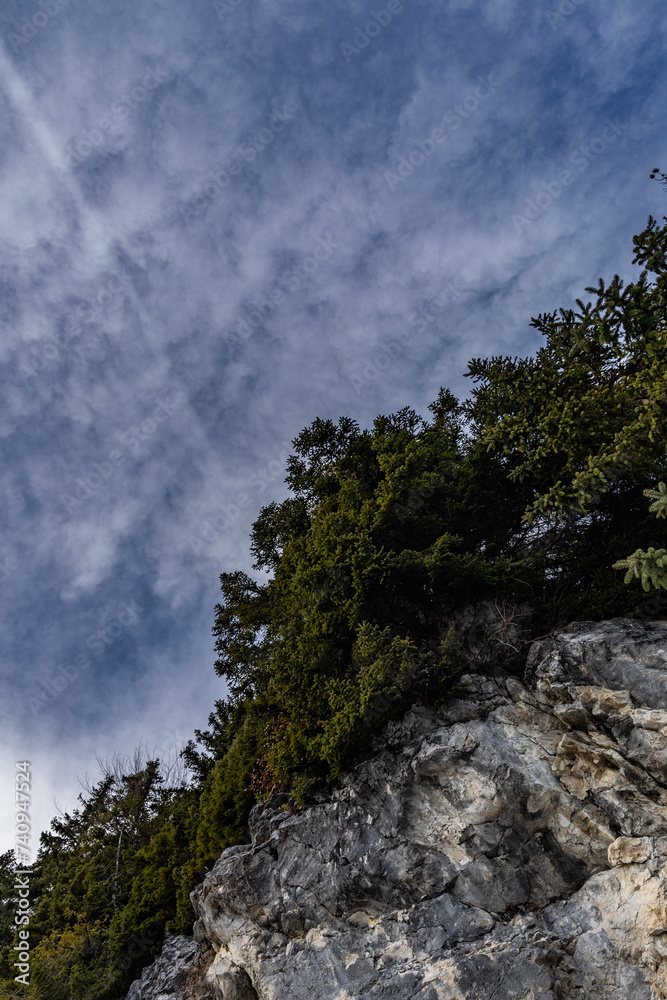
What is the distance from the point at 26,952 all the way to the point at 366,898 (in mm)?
14965

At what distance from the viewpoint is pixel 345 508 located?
1436 centimetres

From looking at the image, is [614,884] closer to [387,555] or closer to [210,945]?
[387,555]

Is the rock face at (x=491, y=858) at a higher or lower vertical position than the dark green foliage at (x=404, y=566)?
lower

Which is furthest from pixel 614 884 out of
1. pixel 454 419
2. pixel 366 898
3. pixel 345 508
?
pixel 454 419

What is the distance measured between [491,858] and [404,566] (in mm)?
6048

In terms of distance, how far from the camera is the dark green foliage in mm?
10672

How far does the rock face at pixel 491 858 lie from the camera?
25.9ft

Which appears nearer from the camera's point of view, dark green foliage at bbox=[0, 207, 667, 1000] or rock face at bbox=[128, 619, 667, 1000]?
rock face at bbox=[128, 619, 667, 1000]

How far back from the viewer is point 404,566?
39.7ft

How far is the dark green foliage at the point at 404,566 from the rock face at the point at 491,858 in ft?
3.95

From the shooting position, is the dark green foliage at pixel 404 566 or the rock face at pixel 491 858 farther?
the dark green foliage at pixel 404 566

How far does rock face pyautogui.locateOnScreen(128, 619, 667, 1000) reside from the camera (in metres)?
7.88

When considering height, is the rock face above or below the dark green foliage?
below

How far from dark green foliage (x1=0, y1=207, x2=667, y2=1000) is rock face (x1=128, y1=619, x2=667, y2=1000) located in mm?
1204
